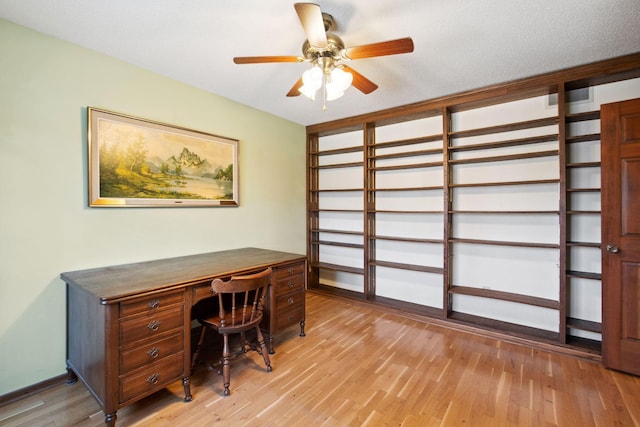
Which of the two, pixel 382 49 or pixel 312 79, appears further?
pixel 312 79

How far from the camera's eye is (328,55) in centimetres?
187

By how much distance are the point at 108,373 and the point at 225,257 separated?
1259mm

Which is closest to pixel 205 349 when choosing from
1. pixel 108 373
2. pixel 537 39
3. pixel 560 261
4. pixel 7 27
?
pixel 108 373

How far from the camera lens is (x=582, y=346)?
2.42m

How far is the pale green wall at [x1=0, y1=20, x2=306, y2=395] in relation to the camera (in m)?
1.83

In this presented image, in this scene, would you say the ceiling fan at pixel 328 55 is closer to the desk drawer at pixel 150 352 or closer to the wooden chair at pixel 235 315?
the wooden chair at pixel 235 315

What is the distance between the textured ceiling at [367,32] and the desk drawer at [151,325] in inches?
73.9

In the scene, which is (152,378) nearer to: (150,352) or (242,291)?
(150,352)

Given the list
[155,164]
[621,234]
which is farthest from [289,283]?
[621,234]

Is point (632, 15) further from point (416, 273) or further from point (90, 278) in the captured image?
point (90, 278)

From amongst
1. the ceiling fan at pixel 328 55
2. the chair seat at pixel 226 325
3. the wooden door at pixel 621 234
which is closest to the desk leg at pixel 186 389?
the chair seat at pixel 226 325

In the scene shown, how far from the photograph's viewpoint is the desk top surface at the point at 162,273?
5.42ft

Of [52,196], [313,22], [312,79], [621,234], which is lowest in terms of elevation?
[621,234]

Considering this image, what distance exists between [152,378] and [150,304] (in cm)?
46
